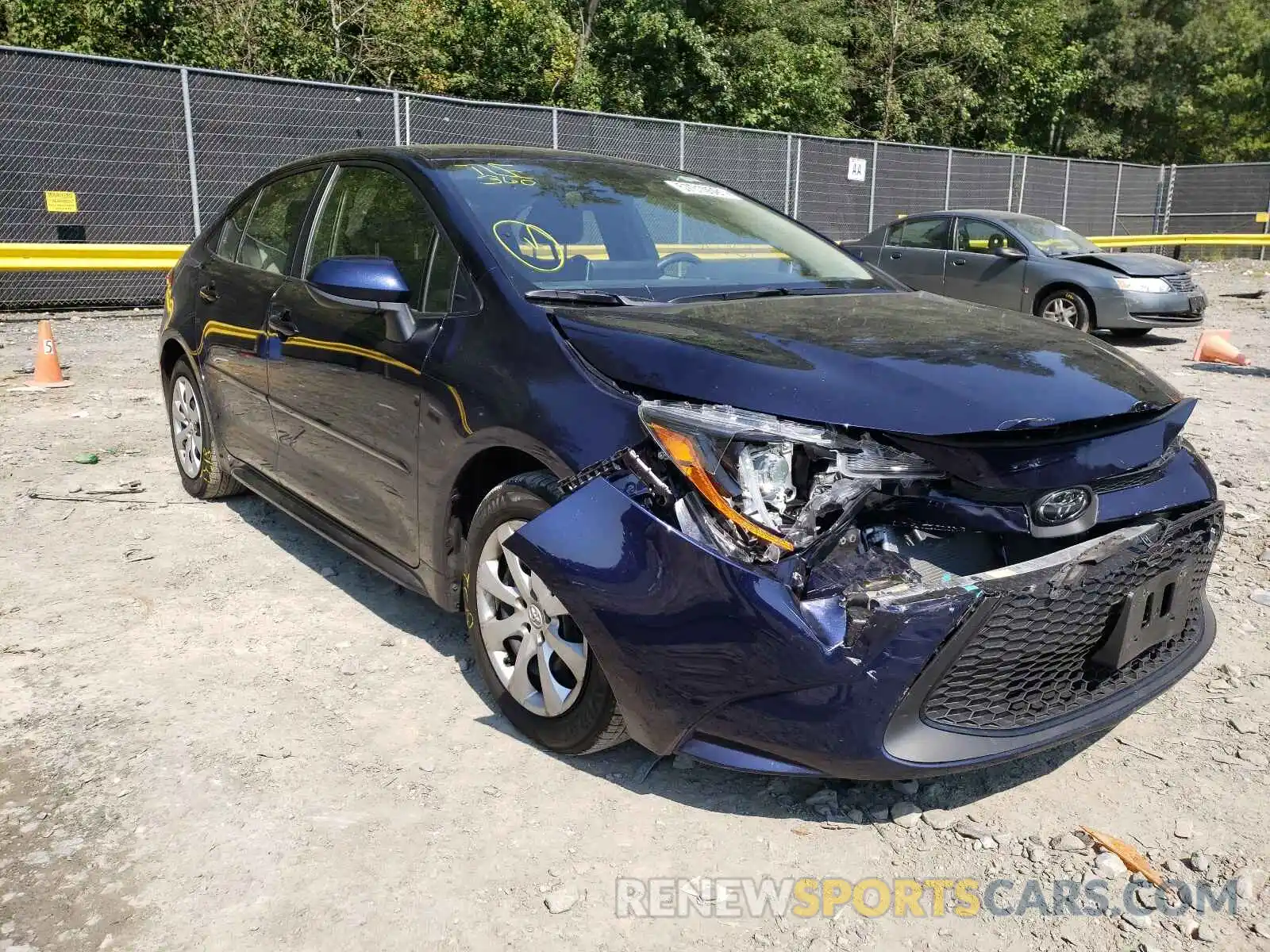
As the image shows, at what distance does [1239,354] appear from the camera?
933 centimetres

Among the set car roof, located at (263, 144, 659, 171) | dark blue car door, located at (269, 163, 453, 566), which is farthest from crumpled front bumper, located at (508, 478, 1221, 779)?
car roof, located at (263, 144, 659, 171)

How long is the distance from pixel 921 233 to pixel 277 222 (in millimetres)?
9982

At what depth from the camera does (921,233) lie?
12.8 metres

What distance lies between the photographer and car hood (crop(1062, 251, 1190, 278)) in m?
11.0

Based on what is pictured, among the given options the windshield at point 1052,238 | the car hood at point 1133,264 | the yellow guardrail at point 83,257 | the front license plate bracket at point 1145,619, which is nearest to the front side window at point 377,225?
the front license plate bracket at point 1145,619

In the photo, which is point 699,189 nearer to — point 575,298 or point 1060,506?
point 575,298

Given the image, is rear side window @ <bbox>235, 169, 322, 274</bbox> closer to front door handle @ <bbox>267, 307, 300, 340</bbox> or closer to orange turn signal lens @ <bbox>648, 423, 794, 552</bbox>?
front door handle @ <bbox>267, 307, 300, 340</bbox>

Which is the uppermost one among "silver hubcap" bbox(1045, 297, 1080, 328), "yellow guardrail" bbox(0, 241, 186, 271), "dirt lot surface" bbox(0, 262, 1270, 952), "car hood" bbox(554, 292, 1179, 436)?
"car hood" bbox(554, 292, 1179, 436)

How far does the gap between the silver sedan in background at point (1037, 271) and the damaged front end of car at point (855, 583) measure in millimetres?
8097

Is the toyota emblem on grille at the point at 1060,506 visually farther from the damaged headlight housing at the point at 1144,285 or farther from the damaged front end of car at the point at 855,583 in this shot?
the damaged headlight housing at the point at 1144,285

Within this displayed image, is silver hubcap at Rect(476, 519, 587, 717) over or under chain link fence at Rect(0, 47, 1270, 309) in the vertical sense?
under

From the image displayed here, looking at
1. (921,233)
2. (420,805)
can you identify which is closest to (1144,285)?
(921,233)

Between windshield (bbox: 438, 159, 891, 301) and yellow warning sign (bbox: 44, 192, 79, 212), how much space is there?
963cm

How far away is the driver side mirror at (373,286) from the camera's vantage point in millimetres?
3133
